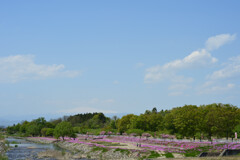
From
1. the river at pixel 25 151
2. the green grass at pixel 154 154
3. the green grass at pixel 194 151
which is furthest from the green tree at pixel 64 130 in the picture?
the green grass at pixel 194 151

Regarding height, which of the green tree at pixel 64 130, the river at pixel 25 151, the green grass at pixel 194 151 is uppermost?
the green tree at pixel 64 130

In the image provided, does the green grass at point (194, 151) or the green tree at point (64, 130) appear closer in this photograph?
the green grass at point (194, 151)

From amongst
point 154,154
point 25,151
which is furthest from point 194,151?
point 25,151

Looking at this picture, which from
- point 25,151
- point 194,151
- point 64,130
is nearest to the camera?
point 194,151

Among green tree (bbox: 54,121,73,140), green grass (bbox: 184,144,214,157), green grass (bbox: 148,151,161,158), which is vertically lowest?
green grass (bbox: 148,151,161,158)

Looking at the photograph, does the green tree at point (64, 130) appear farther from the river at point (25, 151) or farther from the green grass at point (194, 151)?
the green grass at point (194, 151)

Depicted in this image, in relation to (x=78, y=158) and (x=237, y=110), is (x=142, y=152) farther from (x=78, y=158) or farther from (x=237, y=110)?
(x=237, y=110)

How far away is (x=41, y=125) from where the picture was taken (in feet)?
456

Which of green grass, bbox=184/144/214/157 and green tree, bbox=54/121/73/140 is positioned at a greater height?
green tree, bbox=54/121/73/140

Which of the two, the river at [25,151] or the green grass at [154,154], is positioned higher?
the green grass at [154,154]

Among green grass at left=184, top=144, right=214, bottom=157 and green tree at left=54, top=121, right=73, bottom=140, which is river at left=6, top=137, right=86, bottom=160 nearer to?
green tree at left=54, top=121, right=73, bottom=140

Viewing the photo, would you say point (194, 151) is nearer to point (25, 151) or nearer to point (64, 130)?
point (25, 151)

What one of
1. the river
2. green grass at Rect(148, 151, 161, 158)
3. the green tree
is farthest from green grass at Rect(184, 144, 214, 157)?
the green tree

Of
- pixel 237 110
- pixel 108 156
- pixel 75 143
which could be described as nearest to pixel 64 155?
pixel 108 156
